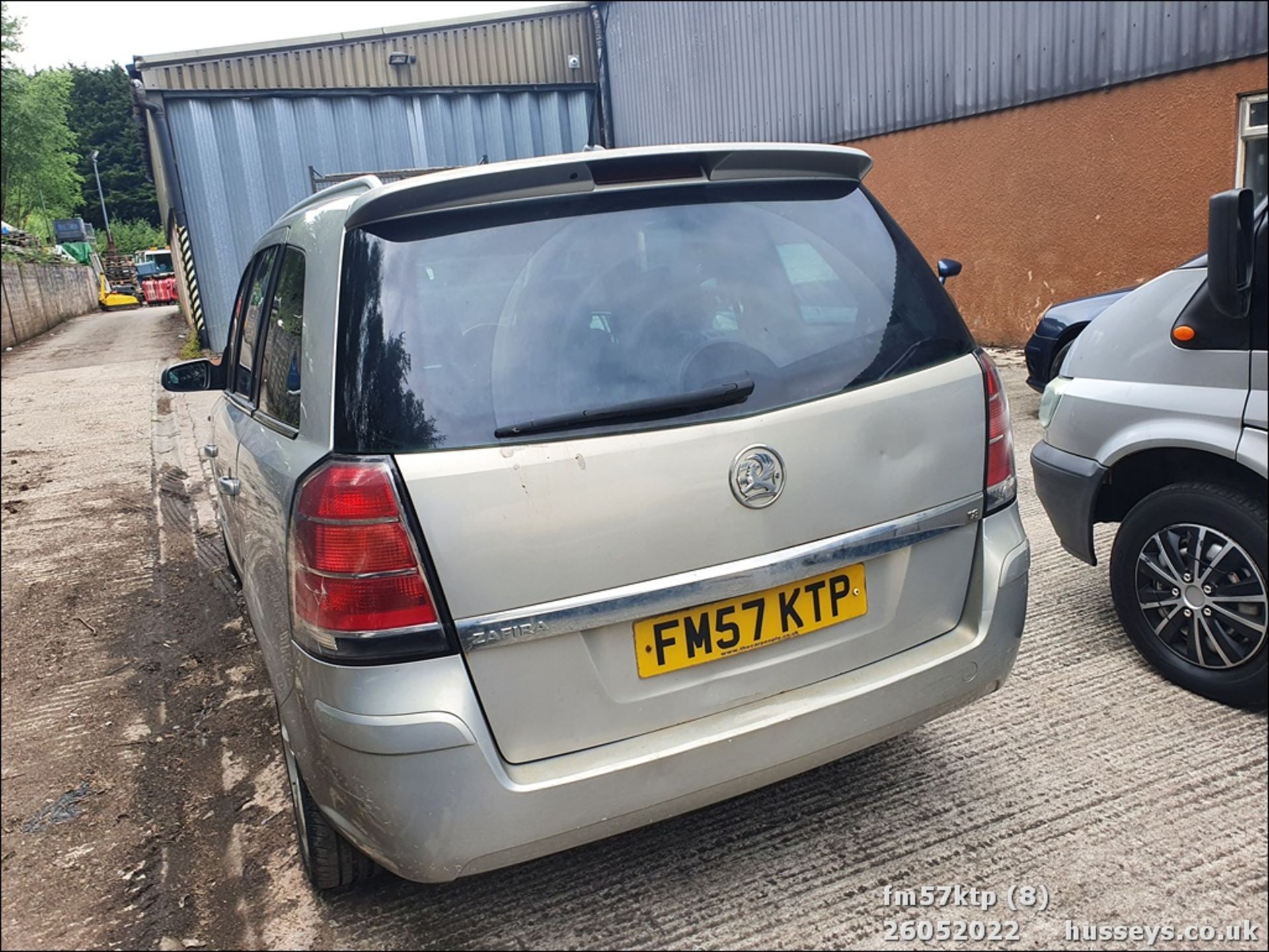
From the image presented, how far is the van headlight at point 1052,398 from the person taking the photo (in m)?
3.09

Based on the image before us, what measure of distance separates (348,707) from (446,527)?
0.41 metres

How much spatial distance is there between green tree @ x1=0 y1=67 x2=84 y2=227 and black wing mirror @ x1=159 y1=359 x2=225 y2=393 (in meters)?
1.57

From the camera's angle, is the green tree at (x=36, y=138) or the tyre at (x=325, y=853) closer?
the green tree at (x=36, y=138)

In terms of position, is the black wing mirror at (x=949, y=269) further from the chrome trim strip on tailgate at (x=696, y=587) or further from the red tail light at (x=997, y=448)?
the chrome trim strip on tailgate at (x=696, y=587)

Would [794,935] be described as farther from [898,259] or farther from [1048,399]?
[1048,399]

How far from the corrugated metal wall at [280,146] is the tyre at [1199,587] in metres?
13.3

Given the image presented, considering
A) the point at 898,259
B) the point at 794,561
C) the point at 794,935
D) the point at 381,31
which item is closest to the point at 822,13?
the point at 898,259

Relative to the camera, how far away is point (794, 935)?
193cm

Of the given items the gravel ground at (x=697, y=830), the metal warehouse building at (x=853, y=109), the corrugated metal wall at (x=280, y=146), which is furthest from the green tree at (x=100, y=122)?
the corrugated metal wall at (x=280, y=146)

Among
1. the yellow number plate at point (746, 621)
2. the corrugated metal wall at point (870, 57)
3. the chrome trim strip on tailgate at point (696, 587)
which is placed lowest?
the yellow number plate at point (746, 621)

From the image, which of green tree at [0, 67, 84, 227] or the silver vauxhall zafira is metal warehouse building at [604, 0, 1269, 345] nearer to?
the silver vauxhall zafira

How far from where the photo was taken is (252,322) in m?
3.05

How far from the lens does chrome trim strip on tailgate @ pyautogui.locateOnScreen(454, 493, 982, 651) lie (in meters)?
1.68

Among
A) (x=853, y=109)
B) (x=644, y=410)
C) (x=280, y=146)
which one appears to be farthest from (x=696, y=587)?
(x=280, y=146)
